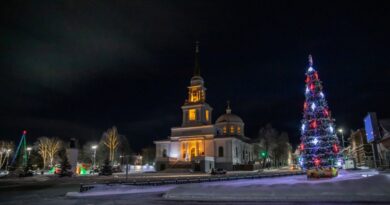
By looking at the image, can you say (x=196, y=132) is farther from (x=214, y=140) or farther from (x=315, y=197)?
(x=315, y=197)

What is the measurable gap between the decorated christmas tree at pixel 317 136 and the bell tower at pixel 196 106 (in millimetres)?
50623

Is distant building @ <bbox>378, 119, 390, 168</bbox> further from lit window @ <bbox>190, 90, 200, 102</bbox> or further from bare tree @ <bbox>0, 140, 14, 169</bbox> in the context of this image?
bare tree @ <bbox>0, 140, 14, 169</bbox>

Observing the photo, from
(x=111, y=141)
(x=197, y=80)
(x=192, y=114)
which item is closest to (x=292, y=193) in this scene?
(x=192, y=114)

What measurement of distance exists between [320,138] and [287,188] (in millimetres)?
13151

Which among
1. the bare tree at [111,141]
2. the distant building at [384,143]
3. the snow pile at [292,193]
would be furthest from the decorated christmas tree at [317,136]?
the bare tree at [111,141]

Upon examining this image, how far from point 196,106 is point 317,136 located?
5296cm

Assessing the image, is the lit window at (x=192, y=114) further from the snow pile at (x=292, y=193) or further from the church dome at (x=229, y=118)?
the snow pile at (x=292, y=193)

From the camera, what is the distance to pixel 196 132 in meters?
76.8

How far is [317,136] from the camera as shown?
88.4ft

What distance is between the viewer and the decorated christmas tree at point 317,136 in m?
26.6

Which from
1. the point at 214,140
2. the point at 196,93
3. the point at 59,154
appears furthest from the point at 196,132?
the point at 59,154

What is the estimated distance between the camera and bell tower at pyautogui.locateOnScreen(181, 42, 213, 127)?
7862 centimetres

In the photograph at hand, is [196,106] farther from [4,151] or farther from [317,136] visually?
[317,136]

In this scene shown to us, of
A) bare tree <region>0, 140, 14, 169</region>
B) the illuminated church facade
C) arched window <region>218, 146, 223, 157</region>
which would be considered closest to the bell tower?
the illuminated church facade
